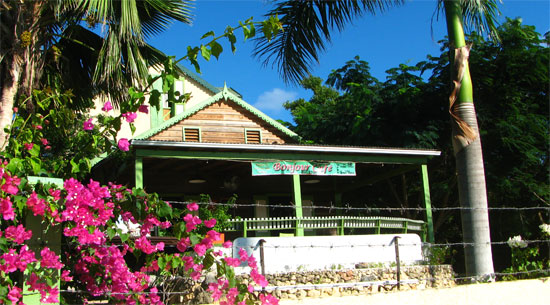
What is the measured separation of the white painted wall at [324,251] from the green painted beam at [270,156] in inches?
87.5

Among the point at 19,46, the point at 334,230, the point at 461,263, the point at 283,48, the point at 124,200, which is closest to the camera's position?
the point at 124,200

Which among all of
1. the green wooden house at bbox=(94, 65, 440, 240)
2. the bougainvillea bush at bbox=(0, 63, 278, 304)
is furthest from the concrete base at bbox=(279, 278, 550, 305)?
the green wooden house at bbox=(94, 65, 440, 240)

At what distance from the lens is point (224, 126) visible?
17188mm

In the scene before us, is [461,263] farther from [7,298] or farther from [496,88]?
[7,298]

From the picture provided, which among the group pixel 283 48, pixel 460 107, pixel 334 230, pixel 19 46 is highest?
pixel 283 48

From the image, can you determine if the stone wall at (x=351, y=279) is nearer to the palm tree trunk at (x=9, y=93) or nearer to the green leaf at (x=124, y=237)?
the palm tree trunk at (x=9, y=93)

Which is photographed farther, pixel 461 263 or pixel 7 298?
pixel 461 263

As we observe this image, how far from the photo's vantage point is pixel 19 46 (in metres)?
7.99

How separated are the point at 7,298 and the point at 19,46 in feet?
17.7

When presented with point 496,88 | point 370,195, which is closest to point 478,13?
point 496,88

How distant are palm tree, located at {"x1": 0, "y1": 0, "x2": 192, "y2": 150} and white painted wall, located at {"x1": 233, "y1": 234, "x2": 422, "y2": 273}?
150 inches

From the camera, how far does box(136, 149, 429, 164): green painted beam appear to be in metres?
12.2

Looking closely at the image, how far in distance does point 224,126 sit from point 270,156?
4361 mm

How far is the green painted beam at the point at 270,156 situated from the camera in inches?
479
